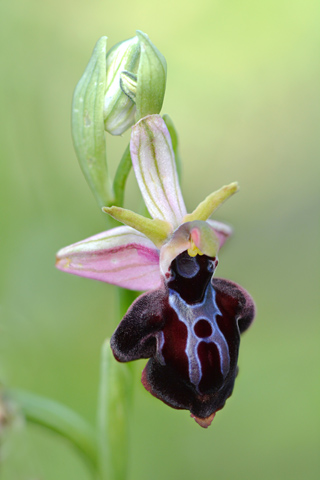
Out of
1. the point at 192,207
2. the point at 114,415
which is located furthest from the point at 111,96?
the point at 192,207

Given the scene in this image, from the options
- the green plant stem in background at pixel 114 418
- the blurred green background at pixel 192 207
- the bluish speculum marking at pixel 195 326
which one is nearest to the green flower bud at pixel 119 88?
the bluish speculum marking at pixel 195 326

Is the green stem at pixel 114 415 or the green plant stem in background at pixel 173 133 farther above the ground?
the green plant stem in background at pixel 173 133

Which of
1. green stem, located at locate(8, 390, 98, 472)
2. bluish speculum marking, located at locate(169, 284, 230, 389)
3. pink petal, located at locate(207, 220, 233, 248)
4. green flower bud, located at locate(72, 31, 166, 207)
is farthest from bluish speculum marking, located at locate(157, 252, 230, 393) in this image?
green stem, located at locate(8, 390, 98, 472)

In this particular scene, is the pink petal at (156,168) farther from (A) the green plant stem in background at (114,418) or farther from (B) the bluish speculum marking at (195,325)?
(A) the green plant stem in background at (114,418)

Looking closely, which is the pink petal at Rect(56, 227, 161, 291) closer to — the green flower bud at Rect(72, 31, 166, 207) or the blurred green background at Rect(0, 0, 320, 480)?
the green flower bud at Rect(72, 31, 166, 207)

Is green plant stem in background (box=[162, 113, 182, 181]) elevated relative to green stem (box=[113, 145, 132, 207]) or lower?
elevated

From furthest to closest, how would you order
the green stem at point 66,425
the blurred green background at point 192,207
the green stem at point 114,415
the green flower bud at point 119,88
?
the blurred green background at point 192,207, the green stem at point 66,425, the green stem at point 114,415, the green flower bud at point 119,88

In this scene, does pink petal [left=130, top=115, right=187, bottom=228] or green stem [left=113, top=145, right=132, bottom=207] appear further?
green stem [left=113, top=145, right=132, bottom=207]
